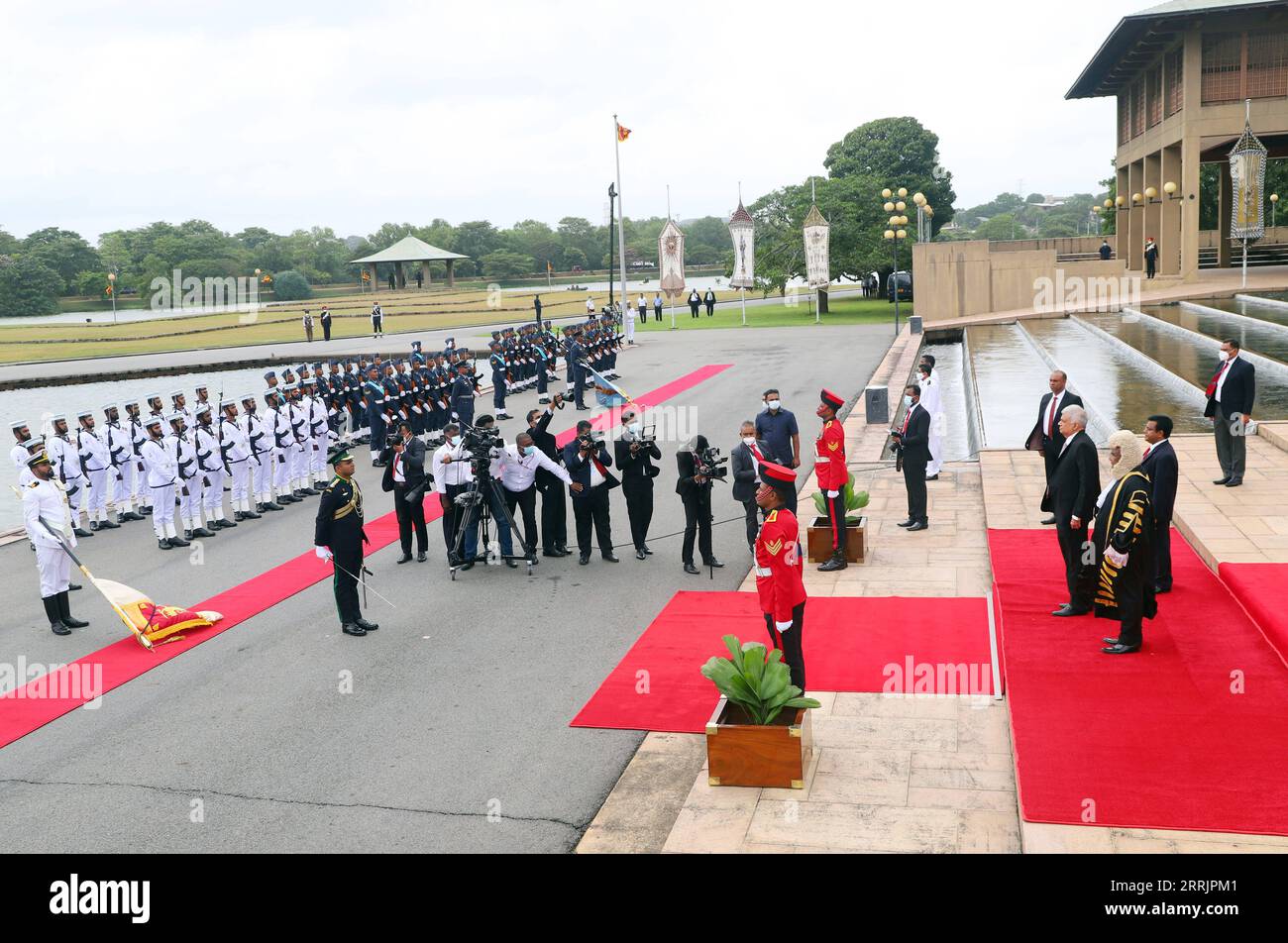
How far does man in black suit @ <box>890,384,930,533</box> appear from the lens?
13.4 metres

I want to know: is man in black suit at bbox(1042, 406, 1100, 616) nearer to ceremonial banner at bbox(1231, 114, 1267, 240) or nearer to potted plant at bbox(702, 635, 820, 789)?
potted plant at bbox(702, 635, 820, 789)

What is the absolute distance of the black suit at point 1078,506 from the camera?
9570mm

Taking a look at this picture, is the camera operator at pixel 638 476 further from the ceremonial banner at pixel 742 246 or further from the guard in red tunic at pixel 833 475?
the ceremonial banner at pixel 742 246

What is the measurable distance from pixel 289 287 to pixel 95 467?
276 ft

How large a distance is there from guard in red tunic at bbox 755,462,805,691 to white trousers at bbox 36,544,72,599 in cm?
766

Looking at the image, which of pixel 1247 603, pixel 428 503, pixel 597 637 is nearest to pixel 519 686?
pixel 597 637

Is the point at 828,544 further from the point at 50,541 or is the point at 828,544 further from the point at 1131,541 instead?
the point at 50,541

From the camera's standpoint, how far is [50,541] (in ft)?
37.0

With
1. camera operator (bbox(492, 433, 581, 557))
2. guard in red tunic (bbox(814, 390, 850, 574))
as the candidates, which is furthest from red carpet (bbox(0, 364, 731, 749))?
guard in red tunic (bbox(814, 390, 850, 574))

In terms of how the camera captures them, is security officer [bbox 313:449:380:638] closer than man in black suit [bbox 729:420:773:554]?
Yes

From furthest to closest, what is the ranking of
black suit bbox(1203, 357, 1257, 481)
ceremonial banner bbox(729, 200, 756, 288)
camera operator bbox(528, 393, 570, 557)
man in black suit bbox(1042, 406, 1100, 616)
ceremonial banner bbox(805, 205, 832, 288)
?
ceremonial banner bbox(729, 200, 756, 288) → ceremonial banner bbox(805, 205, 832, 288) → camera operator bbox(528, 393, 570, 557) → black suit bbox(1203, 357, 1257, 481) → man in black suit bbox(1042, 406, 1100, 616)

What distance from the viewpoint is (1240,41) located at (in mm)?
38500
